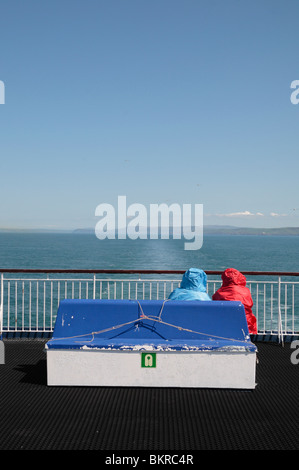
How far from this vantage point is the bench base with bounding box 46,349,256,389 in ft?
15.1

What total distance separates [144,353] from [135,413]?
2.31ft

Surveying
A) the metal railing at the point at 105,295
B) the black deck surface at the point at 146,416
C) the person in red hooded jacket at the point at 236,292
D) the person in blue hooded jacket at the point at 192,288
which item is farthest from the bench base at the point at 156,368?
the person in red hooded jacket at the point at 236,292

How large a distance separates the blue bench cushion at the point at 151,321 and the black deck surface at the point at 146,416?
0.53 m

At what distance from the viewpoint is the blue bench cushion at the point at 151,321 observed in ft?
15.9

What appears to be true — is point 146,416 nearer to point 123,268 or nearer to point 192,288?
point 192,288

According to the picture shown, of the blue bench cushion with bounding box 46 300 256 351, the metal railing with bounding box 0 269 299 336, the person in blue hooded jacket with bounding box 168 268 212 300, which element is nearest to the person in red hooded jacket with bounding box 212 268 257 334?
the metal railing with bounding box 0 269 299 336

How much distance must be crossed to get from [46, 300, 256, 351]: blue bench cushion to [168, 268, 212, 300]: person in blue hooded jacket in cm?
32

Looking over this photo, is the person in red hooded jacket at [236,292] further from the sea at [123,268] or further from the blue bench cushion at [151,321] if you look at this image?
the blue bench cushion at [151,321]

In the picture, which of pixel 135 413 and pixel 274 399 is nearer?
pixel 135 413

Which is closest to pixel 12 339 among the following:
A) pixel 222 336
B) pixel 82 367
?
pixel 82 367

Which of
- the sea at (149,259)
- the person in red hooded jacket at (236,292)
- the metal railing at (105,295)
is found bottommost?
the sea at (149,259)

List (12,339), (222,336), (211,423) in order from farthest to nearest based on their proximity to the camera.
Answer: (12,339) < (222,336) < (211,423)

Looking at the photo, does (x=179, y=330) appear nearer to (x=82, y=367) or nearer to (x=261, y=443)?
(x=82, y=367)

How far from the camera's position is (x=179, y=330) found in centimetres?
489
